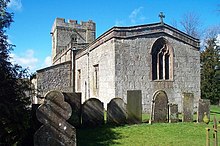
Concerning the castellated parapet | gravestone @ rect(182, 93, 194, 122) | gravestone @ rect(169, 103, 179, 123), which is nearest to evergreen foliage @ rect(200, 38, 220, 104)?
gravestone @ rect(182, 93, 194, 122)

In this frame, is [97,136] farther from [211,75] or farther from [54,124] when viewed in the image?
[211,75]

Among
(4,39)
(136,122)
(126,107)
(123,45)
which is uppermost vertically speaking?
(123,45)

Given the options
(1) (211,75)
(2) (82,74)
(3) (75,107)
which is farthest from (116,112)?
(1) (211,75)

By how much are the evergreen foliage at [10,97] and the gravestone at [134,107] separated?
5605mm

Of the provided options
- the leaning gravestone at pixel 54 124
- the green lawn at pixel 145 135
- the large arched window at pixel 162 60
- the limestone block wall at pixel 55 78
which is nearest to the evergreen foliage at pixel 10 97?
the leaning gravestone at pixel 54 124

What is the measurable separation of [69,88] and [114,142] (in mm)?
16095

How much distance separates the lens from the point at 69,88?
23.0 metres

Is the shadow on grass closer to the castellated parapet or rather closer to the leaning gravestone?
the leaning gravestone

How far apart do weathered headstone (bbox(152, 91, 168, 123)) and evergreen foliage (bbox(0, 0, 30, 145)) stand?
637 cm

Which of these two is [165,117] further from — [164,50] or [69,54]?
[69,54]

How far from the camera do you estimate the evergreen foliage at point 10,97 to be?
5496mm

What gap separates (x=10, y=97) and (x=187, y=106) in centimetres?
845

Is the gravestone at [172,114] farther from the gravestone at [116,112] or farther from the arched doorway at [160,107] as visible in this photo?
the gravestone at [116,112]

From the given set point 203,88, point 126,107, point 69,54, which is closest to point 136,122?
point 126,107
